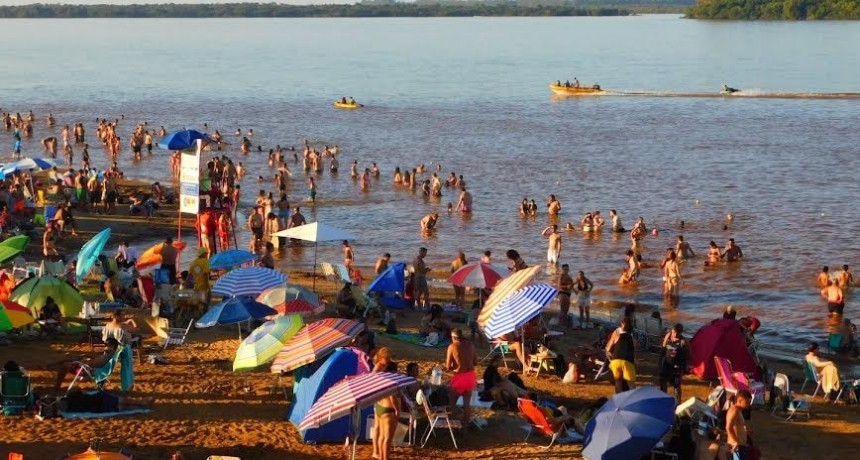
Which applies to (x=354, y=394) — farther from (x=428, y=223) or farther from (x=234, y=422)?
(x=428, y=223)

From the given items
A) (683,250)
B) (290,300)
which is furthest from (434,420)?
(683,250)

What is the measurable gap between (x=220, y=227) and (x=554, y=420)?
11.9 metres

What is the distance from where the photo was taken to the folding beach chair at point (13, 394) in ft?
40.9

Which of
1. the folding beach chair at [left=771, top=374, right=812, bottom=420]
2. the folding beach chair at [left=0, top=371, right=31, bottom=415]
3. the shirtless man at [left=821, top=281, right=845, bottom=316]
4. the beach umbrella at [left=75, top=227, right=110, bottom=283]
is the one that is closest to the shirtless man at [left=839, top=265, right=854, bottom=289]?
the shirtless man at [left=821, top=281, right=845, bottom=316]

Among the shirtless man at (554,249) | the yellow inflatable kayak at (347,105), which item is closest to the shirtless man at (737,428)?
the shirtless man at (554,249)

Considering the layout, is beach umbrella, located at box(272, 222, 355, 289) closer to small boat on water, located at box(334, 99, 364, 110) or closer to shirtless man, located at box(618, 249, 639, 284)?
shirtless man, located at box(618, 249, 639, 284)

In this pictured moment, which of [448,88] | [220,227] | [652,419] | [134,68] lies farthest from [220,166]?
[134,68]

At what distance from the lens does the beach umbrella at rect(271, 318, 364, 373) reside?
1252cm

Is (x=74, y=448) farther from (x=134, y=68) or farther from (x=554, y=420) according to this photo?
(x=134, y=68)

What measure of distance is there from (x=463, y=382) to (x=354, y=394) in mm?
2170

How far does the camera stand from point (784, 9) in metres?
158

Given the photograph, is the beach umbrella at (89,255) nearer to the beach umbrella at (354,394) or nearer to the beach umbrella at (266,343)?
the beach umbrella at (266,343)

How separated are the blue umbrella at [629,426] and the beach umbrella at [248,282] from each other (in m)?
6.62

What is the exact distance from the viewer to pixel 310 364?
506 inches
